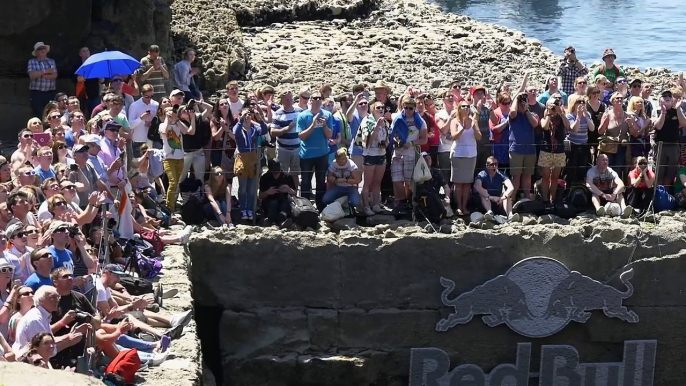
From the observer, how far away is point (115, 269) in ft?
45.8

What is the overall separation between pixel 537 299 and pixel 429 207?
1906mm

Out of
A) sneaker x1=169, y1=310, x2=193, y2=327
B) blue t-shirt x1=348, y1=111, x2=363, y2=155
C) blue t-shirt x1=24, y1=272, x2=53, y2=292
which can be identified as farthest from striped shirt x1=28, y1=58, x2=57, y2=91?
blue t-shirt x1=24, y1=272, x2=53, y2=292

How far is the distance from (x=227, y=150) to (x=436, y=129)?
2.77 meters

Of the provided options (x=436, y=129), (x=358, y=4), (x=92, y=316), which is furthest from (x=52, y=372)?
(x=358, y=4)

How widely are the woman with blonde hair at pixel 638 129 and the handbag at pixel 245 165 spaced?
5.09 metres

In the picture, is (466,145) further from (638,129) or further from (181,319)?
(181,319)

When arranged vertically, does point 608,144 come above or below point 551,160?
above

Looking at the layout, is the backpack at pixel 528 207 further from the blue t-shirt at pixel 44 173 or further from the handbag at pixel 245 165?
the blue t-shirt at pixel 44 173

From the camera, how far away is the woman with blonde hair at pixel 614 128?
17812 millimetres

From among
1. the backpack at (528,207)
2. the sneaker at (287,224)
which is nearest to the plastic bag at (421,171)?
the backpack at (528,207)

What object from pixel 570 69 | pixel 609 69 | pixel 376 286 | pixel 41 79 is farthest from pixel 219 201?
pixel 609 69

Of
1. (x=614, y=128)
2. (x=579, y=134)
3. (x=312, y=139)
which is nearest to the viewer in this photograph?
(x=312, y=139)

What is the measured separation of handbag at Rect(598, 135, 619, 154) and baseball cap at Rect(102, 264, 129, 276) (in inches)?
278

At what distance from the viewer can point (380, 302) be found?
1750 centimetres
